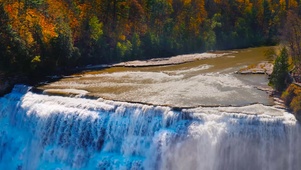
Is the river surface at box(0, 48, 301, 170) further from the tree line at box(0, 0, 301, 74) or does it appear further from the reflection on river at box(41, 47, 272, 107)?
the tree line at box(0, 0, 301, 74)

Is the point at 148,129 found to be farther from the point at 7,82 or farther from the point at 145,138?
the point at 7,82

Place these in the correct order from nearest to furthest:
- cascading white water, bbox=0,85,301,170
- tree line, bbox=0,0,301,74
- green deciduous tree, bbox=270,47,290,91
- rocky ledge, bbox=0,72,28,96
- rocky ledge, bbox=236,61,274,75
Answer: cascading white water, bbox=0,85,301,170 → green deciduous tree, bbox=270,47,290,91 → rocky ledge, bbox=0,72,28,96 → tree line, bbox=0,0,301,74 → rocky ledge, bbox=236,61,274,75

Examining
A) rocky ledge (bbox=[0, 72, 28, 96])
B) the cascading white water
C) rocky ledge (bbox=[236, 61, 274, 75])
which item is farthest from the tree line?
rocky ledge (bbox=[236, 61, 274, 75])

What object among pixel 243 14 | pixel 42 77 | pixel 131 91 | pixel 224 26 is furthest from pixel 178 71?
pixel 243 14

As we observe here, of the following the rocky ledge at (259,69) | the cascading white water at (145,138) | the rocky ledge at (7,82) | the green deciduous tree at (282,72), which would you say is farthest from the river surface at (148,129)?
the rocky ledge at (259,69)

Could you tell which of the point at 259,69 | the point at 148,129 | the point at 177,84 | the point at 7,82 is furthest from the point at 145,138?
the point at 259,69
